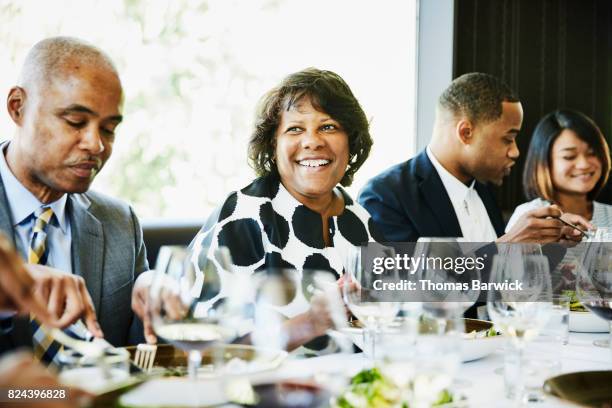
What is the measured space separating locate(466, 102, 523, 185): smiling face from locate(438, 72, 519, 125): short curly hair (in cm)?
3

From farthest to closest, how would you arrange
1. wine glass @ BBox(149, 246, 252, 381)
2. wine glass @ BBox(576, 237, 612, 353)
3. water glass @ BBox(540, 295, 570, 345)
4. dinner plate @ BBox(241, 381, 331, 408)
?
1. wine glass @ BBox(576, 237, 612, 353)
2. water glass @ BBox(540, 295, 570, 345)
3. wine glass @ BBox(149, 246, 252, 381)
4. dinner plate @ BBox(241, 381, 331, 408)

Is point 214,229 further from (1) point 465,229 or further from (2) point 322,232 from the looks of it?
(1) point 465,229

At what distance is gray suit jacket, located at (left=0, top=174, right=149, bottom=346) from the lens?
1.66 meters

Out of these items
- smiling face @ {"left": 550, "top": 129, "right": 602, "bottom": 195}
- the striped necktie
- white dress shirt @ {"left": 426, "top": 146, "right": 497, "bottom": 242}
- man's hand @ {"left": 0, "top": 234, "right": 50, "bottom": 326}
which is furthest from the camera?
smiling face @ {"left": 550, "top": 129, "right": 602, "bottom": 195}

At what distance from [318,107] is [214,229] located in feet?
1.37

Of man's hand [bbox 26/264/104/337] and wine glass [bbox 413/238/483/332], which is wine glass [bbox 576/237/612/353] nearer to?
wine glass [bbox 413/238/483/332]

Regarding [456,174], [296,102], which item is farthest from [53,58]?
[456,174]

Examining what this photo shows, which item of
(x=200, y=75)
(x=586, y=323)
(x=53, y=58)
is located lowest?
(x=586, y=323)

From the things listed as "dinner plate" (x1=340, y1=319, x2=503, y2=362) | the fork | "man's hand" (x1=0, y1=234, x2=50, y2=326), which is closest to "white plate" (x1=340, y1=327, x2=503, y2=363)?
"dinner plate" (x1=340, y1=319, x2=503, y2=362)

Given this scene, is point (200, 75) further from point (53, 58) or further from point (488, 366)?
point (488, 366)

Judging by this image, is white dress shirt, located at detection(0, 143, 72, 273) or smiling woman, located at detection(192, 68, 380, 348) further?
smiling woman, located at detection(192, 68, 380, 348)

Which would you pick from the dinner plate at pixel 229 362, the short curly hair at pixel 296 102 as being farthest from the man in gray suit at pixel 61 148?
the dinner plate at pixel 229 362

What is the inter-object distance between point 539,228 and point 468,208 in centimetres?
73

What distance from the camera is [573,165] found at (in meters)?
3.17
